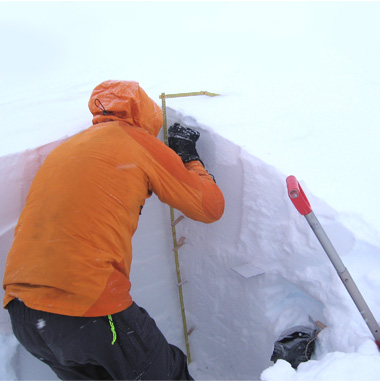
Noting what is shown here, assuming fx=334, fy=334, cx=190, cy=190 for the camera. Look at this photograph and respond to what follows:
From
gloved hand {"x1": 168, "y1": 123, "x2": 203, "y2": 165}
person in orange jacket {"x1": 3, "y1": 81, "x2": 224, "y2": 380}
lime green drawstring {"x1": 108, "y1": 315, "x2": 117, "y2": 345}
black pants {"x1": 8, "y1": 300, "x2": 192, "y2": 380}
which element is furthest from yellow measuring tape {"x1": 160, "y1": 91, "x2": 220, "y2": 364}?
lime green drawstring {"x1": 108, "y1": 315, "x2": 117, "y2": 345}

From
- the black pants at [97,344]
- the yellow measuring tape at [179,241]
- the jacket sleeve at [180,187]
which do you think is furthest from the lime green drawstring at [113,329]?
the yellow measuring tape at [179,241]

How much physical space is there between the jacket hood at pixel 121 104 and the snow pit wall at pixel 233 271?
1.81 ft

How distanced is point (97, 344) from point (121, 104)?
108 centimetres

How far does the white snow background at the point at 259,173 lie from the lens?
5.49ft

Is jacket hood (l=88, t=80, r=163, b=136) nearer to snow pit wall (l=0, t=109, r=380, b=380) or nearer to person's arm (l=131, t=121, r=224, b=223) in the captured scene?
person's arm (l=131, t=121, r=224, b=223)

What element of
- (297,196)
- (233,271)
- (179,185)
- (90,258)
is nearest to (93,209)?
(90,258)

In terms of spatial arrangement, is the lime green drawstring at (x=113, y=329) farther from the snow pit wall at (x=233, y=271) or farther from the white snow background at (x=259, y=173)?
the snow pit wall at (x=233, y=271)

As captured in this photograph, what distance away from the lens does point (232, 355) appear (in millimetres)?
2365

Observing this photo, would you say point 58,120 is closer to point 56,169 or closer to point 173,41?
point 56,169

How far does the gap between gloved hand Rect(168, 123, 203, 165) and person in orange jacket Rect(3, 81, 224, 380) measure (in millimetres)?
333

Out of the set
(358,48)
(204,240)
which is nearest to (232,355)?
(204,240)

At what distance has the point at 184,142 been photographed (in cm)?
201

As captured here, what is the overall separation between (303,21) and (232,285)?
250 centimetres

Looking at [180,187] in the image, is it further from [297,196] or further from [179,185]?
[297,196]
